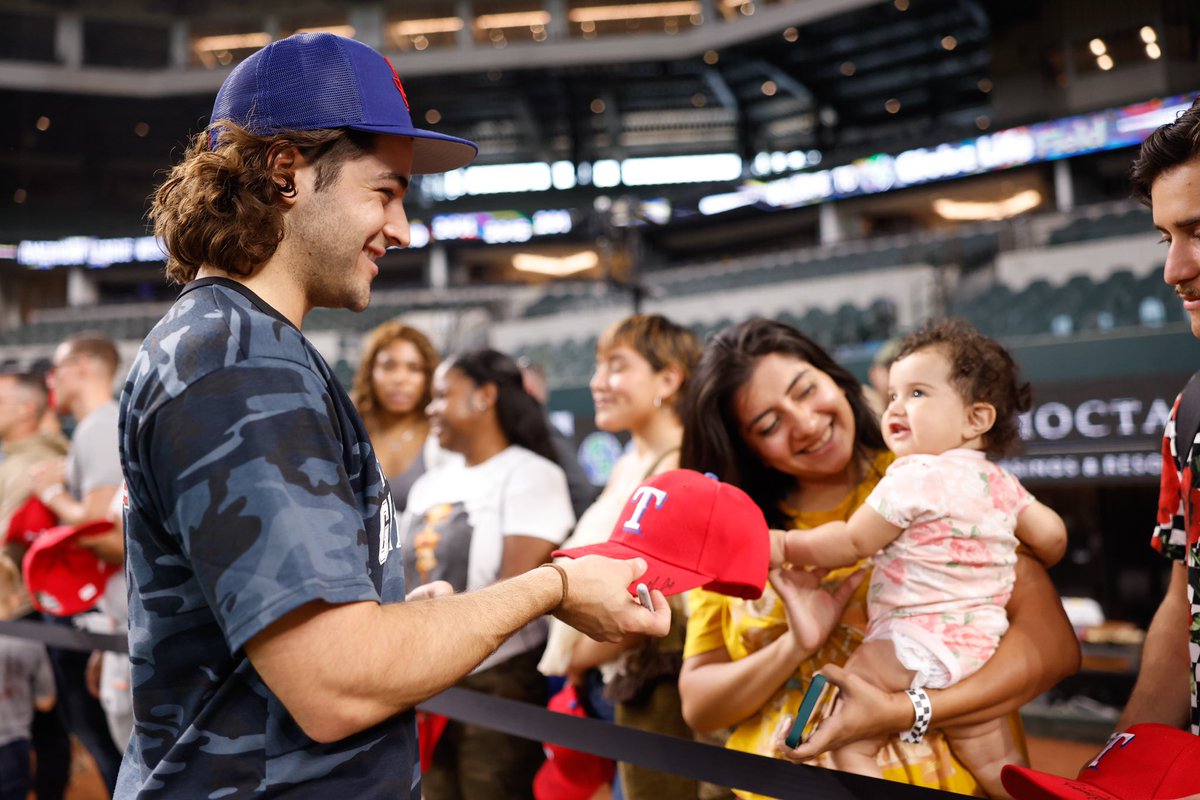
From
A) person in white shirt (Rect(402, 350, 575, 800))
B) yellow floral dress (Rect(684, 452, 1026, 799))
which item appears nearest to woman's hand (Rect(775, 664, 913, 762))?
yellow floral dress (Rect(684, 452, 1026, 799))

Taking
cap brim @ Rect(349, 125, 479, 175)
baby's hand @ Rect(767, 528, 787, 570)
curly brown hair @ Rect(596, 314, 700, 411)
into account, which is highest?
cap brim @ Rect(349, 125, 479, 175)

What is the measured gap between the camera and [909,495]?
1354 mm

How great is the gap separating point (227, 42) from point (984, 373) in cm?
2057

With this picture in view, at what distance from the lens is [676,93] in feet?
65.5

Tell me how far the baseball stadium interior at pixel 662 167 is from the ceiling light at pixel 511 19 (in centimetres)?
8

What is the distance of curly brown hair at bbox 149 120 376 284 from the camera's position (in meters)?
1.04

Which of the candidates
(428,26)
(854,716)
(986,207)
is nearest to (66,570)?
(854,716)

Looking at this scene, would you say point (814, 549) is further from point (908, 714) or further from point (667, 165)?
point (667, 165)

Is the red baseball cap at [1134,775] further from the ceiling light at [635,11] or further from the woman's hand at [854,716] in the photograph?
the ceiling light at [635,11]

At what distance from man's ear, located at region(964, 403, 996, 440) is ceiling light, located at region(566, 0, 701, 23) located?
19.5 meters

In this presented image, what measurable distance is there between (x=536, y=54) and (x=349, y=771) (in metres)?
19.1

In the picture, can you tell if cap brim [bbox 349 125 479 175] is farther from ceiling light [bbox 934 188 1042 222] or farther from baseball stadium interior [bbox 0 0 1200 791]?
ceiling light [bbox 934 188 1042 222]

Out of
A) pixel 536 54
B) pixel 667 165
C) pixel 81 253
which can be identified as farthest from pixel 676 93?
pixel 81 253

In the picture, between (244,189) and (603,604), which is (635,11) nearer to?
(244,189)
